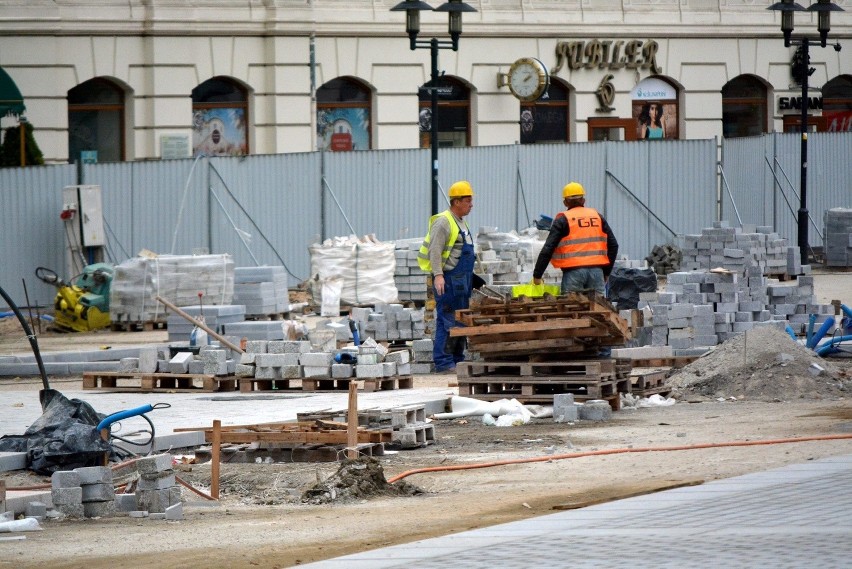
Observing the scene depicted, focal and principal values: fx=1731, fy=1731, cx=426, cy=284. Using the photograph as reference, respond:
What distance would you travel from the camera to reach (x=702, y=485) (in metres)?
10.8

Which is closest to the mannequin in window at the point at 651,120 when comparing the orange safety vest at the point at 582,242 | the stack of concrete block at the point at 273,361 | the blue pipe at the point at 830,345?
the blue pipe at the point at 830,345

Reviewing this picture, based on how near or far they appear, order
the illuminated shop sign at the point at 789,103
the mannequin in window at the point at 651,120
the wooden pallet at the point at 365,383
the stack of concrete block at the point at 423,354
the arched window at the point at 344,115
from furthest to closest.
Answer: the illuminated shop sign at the point at 789,103
the mannequin in window at the point at 651,120
the arched window at the point at 344,115
the stack of concrete block at the point at 423,354
the wooden pallet at the point at 365,383

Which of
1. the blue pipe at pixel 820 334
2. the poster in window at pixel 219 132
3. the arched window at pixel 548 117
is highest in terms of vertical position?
the arched window at pixel 548 117

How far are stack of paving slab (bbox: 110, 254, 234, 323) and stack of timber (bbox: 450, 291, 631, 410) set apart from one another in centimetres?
1018

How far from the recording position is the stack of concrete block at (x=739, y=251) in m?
28.0

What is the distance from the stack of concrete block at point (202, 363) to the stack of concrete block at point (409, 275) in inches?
378

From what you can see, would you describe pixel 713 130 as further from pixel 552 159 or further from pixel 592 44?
pixel 552 159

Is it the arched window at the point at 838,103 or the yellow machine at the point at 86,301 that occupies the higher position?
the arched window at the point at 838,103

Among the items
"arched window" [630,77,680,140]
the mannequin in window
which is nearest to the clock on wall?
"arched window" [630,77,680,140]

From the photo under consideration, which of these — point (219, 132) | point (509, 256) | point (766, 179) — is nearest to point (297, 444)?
point (509, 256)

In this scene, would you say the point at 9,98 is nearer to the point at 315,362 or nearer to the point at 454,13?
the point at 454,13

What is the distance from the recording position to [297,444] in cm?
1316

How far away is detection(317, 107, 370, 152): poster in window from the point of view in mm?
35219

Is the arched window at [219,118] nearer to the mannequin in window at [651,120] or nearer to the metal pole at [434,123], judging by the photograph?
the metal pole at [434,123]
